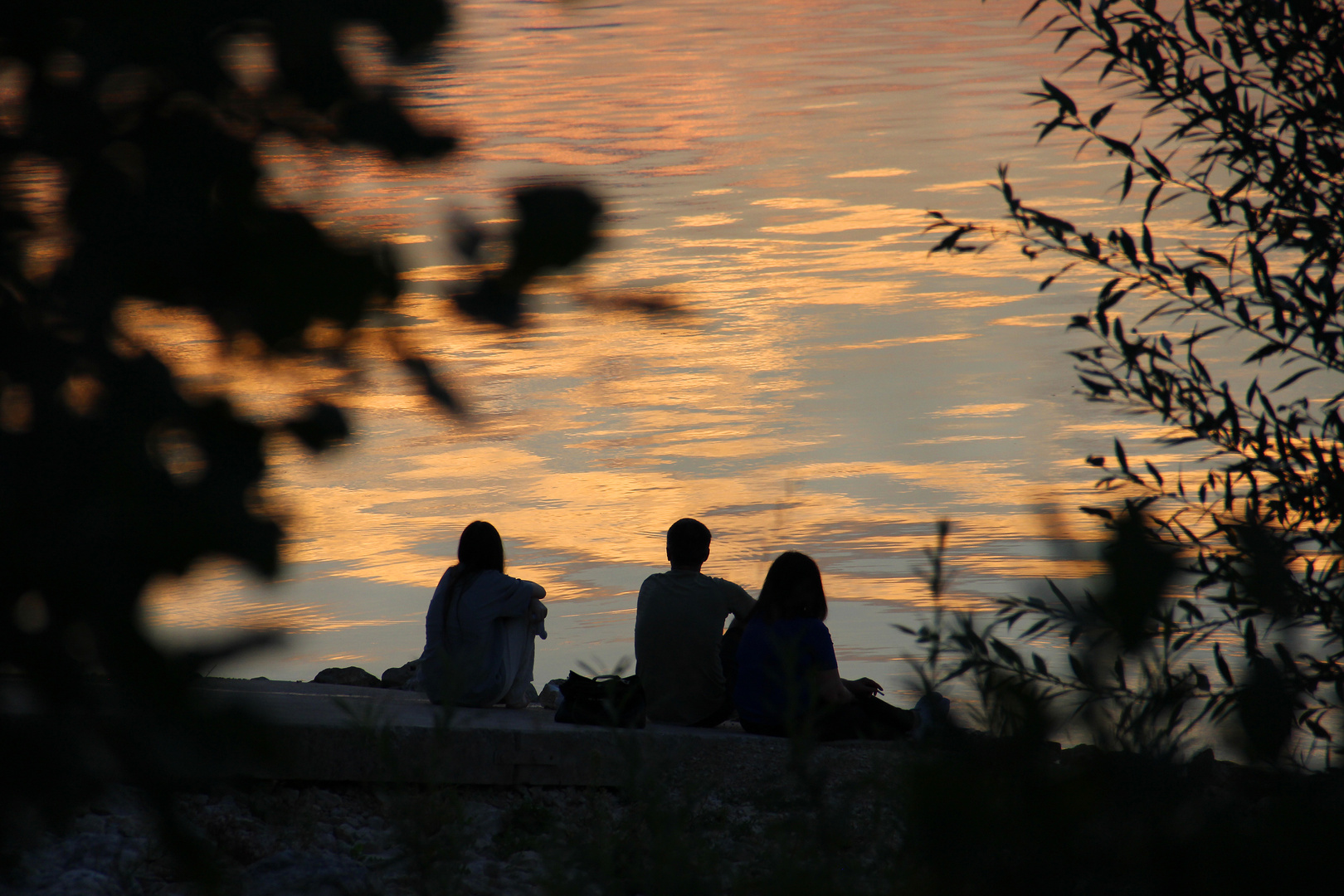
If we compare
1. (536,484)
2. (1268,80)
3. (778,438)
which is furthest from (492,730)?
(778,438)

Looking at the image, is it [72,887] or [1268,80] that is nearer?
[1268,80]

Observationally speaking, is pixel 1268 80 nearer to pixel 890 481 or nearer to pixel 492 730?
pixel 492 730

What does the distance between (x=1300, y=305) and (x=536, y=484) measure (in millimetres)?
11020

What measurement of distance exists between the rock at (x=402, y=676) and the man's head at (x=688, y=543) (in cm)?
234

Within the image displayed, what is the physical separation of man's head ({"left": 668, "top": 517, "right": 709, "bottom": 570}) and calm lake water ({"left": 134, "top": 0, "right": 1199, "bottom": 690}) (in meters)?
1.23

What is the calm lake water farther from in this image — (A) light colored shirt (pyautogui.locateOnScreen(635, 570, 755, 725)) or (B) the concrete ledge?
(A) light colored shirt (pyautogui.locateOnScreen(635, 570, 755, 725))

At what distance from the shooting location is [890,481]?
14438 mm

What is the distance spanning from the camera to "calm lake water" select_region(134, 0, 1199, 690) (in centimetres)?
159

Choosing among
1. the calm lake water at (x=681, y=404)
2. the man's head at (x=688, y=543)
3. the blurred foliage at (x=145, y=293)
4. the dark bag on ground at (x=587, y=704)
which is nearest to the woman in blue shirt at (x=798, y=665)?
the man's head at (x=688, y=543)

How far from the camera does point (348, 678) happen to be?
930 cm

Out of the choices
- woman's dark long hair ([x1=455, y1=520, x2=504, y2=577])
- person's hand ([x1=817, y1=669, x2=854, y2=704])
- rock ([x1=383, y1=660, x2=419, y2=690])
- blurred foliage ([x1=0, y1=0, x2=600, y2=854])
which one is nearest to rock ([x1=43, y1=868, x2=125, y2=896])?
woman's dark long hair ([x1=455, y1=520, x2=504, y2=577])

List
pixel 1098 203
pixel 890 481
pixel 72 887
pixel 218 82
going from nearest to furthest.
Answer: pixel 218 82, pixel 72 887, pixel 890 481, pixel 1098 203

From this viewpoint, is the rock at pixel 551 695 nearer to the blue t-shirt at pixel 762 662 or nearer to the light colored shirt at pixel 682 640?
the light colored shirt at pixel 682 640

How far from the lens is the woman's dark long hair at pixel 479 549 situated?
7.70 meters
